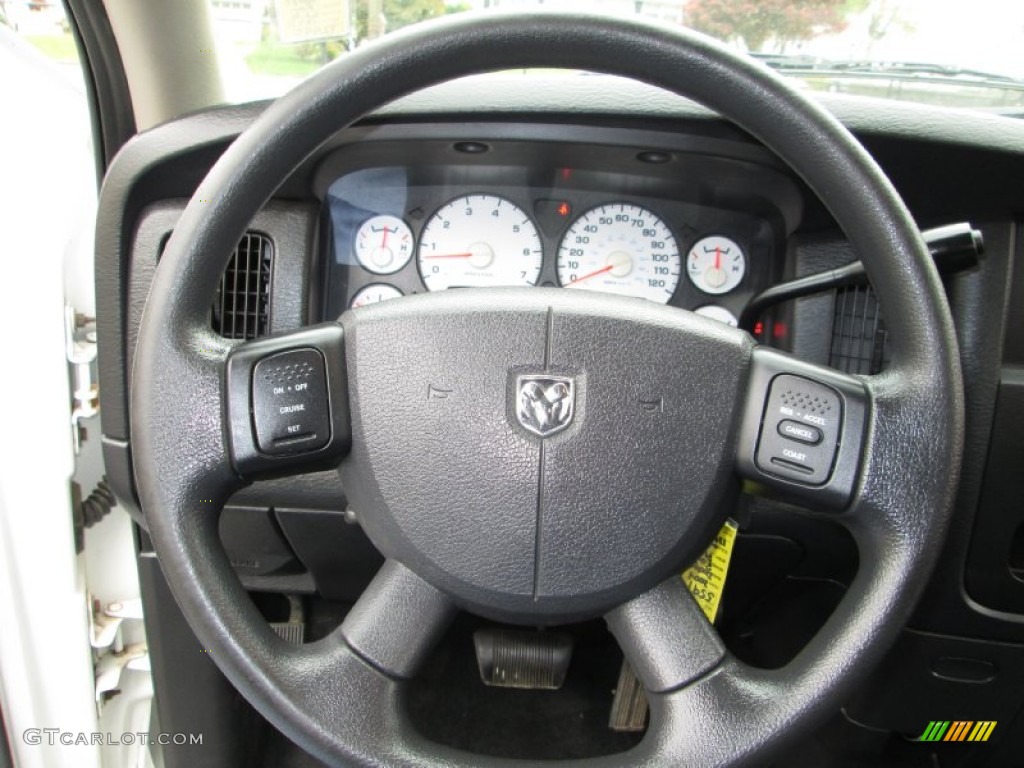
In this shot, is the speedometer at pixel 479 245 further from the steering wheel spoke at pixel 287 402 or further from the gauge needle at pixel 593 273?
the steering wheel spoke at pixel 287 402

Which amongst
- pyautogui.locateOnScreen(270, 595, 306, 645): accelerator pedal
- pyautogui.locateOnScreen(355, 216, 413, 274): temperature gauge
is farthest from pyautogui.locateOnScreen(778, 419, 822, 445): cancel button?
pyautogui.locateOnScreen(270, 595, 306, 645): accelerator pedal

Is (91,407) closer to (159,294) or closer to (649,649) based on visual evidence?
(159,294)

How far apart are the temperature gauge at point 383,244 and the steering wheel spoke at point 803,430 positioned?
589 millimetres

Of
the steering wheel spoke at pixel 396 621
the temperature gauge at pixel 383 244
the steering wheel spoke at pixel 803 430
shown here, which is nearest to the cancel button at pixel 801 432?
the steering wheel spoke at pixel 803 430

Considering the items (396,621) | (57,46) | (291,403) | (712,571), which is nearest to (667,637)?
(712,571)

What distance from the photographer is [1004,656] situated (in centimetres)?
114

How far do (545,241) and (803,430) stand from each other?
566mm

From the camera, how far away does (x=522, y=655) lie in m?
1.20

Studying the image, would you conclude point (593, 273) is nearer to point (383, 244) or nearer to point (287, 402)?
point (383, 244)

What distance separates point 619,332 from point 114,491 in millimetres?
686

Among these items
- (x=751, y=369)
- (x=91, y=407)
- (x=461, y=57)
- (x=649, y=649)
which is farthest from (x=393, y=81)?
(x=91, y=407)

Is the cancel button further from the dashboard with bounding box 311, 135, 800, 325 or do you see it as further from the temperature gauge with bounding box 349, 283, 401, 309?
the temperature gauge with bounding box 349, 283, 401, 309

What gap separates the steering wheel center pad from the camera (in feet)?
2.26

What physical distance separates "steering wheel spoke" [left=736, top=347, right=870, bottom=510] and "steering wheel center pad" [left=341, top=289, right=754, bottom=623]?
0.02 meters
